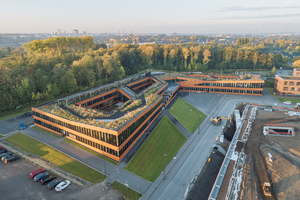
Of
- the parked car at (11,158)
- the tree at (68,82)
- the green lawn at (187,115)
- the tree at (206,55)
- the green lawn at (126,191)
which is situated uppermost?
the tree at (206,55)

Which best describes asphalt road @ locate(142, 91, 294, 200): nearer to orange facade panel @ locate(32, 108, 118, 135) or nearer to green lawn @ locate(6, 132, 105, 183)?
green lawn @ locate(6, 132, 105, 183)

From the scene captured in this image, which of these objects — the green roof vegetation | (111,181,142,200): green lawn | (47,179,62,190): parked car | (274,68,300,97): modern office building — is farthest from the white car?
(274,68,300,97): modern office building

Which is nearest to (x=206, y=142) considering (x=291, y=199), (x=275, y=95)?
(x=291, y=199)

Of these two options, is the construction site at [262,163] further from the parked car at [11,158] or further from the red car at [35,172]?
the parked car at [11,158]

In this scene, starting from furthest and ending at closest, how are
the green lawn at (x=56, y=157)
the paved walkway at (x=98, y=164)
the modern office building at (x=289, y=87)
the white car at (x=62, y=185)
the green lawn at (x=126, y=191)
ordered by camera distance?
1. the modern office building at (x=289, y=87)
2. the green lawn at (x=56, y=157)
3. the paved walkway at (x=98, y=164)
4. the white car at (x=62, y=185)
5. the green lawn at (x=126, y=191)

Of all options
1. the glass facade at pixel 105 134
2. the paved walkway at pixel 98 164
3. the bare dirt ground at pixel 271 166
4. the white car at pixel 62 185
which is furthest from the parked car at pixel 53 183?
the bare dirt ground at pixel 271 166

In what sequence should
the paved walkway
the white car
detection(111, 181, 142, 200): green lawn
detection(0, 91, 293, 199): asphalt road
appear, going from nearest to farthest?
detection(111, 181, 142, 200): green lawn < the white car < detection(0, 91, 293, 199): asphalt road < the paved walkway
